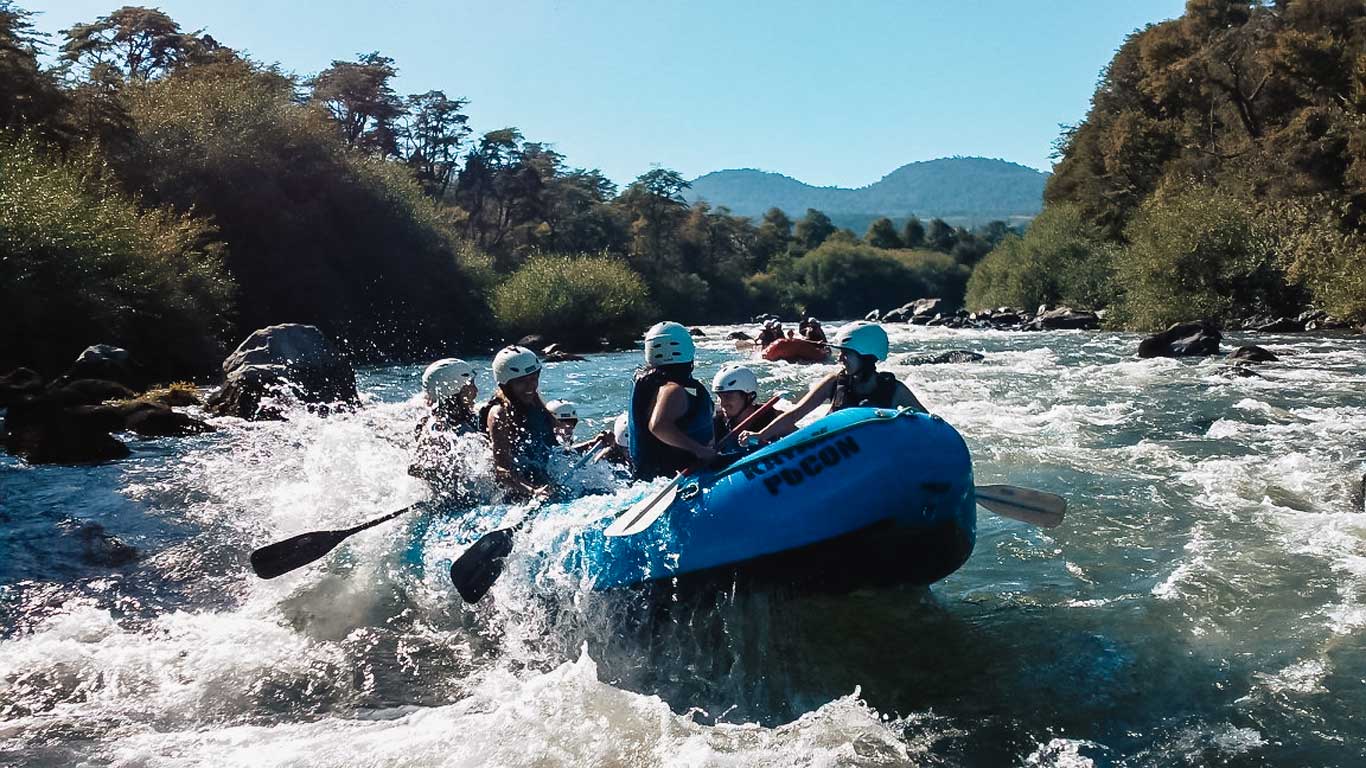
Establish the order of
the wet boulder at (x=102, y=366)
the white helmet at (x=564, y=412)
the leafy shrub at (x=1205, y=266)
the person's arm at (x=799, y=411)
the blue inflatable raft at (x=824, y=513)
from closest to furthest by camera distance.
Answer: the blue inflatable raft at (x=824, y=513) < the person's arm at (x=799, y=411) < the white helmet at (x=564, y=412) < the wet boulder at (x=102, y=366) < the leafy shrub at (x=1205, y=266)

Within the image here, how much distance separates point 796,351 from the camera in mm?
23750

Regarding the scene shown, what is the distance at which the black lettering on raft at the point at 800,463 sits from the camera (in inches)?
193

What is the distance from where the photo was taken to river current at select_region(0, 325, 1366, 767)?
14.2 feet

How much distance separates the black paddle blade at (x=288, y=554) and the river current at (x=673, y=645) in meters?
0.30

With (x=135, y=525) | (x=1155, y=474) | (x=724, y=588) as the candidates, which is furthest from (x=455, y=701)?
(x=1155, y=474)

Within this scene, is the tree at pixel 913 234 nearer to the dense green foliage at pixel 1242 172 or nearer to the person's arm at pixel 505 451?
the dense green foliage at pixel 1242 172

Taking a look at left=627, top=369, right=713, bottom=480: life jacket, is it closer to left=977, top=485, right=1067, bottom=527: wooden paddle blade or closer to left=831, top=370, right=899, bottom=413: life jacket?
left=831, top=370, right=899, bottom=413: life jacket

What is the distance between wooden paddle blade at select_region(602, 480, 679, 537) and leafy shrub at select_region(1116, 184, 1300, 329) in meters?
27.1

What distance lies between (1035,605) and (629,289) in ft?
111

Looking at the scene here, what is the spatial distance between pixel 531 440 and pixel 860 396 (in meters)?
2.10

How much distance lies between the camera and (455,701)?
194 inches

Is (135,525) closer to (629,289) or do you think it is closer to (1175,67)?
(629,289)

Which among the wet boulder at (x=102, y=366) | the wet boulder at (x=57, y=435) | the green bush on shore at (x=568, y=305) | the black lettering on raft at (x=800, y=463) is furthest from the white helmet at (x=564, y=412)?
the green bush on shore at (x=568, y=305)

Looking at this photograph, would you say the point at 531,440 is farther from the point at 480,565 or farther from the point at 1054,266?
the point at 1054,266
